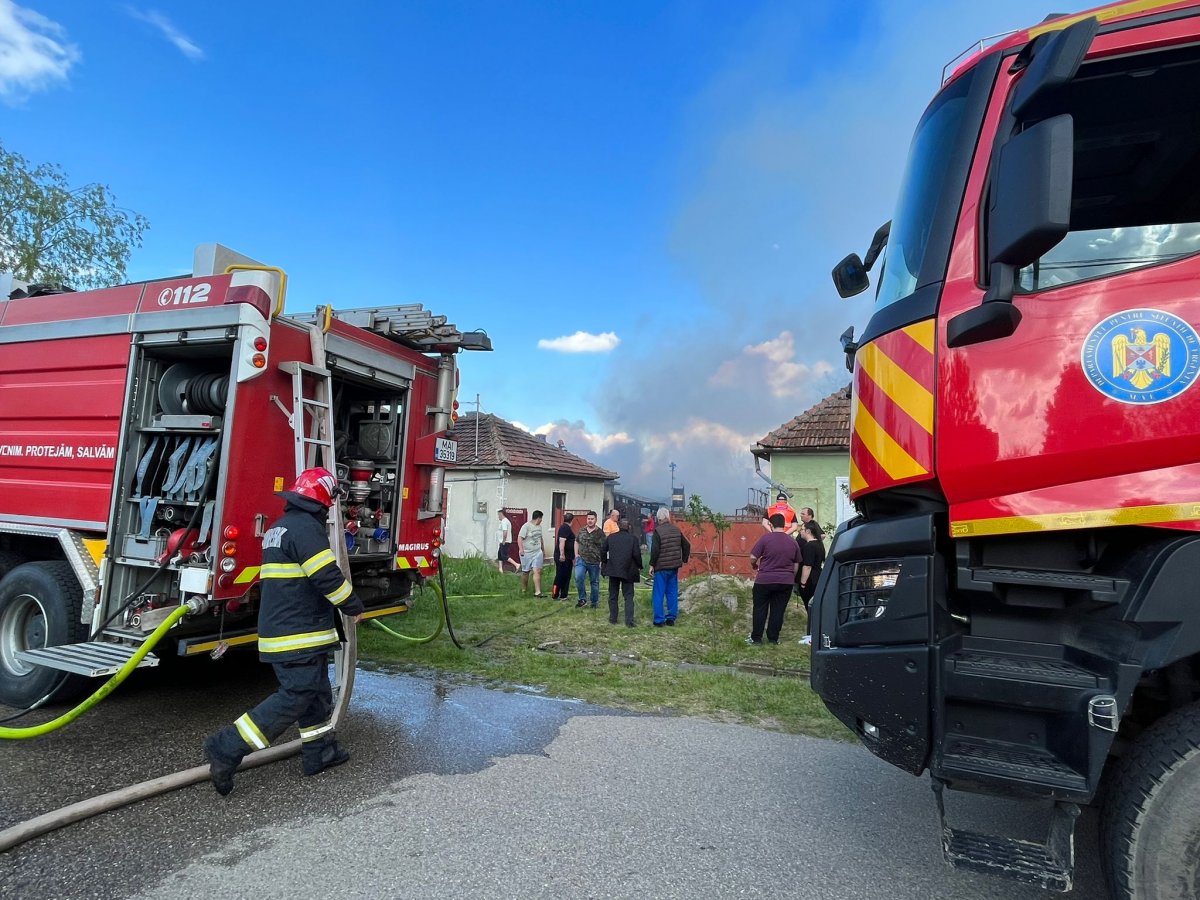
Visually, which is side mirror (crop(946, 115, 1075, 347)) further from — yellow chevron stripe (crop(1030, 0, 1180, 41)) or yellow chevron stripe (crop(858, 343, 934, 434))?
yellow chevron stripe (crop(1030, 0, 1180, 41))

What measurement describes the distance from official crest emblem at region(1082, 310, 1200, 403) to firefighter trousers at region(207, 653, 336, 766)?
382 centimetres

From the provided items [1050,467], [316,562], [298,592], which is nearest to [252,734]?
[298,592]

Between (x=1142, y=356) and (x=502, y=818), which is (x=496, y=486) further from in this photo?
(x=1142, y=356)

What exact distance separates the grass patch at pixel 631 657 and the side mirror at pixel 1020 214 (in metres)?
3.47

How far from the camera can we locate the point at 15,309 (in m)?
5.59

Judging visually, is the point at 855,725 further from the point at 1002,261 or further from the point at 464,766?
the point at 464,766

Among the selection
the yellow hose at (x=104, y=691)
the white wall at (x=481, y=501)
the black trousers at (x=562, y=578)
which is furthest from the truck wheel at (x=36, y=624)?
the white wall at (x=481, y=501)

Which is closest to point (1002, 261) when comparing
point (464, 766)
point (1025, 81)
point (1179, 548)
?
point (1025, 81)

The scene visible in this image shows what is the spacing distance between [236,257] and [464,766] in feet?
12.3

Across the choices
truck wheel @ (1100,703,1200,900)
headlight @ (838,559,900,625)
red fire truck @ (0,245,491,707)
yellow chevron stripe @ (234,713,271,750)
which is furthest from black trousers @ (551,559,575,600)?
truck wheel @ (1100,703,1200,900)

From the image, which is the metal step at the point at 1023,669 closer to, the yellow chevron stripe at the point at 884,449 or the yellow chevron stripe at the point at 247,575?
the yellow chevron stripe at the point at 884,449

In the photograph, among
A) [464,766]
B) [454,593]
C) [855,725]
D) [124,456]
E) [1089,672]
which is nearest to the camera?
[1089,672]

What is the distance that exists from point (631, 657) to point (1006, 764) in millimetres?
5344

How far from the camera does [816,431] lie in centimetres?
1634
